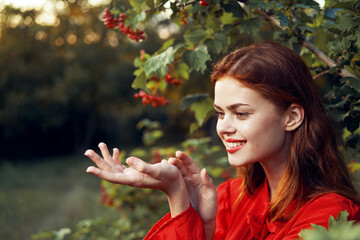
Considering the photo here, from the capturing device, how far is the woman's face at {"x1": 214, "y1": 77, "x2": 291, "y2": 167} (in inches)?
67.8

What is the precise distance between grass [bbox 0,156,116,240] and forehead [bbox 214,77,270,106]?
2640mm

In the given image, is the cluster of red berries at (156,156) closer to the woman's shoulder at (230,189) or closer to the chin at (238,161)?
the woman's shoulder at (230,189)

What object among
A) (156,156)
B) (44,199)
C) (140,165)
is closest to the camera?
(140,165)

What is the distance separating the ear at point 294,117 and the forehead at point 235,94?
0.44ft

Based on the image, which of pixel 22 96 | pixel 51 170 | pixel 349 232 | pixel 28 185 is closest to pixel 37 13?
pixel 22 96

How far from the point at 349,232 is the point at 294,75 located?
112 cm

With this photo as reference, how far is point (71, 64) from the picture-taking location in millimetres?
17156

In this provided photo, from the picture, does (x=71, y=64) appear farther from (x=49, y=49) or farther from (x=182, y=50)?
(x=182, y=50)

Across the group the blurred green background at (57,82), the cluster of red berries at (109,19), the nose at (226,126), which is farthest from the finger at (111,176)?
the blurred green background at (57,82)

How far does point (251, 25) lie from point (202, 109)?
64 cm

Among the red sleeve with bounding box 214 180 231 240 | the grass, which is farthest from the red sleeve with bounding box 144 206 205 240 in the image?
the grass

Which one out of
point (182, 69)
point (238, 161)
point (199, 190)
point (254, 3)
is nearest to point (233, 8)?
point (254, 3)

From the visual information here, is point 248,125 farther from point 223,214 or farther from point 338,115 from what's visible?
point 223,214

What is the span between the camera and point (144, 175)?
5.14ft
